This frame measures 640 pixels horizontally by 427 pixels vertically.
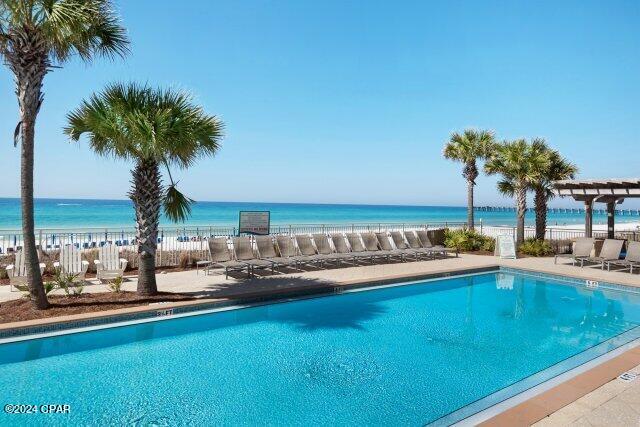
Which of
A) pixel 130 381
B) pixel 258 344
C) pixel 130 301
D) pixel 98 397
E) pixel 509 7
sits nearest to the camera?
pixel 98 397

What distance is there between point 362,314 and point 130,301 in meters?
4.51

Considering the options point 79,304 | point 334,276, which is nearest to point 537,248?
point 334,276

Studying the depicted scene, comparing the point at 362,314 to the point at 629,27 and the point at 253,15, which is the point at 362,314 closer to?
the point at 253,15

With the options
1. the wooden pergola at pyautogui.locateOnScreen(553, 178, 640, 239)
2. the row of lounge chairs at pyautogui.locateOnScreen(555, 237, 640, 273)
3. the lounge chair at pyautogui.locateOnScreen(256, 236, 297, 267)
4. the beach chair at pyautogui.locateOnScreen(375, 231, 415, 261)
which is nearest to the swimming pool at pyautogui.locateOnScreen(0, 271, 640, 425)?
the lounge chair at pyautogui.locateOnScreen(256, 236, 297, 267)

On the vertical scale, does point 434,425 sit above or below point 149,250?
below

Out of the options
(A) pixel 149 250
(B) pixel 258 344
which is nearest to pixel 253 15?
(A) pixel 149 250

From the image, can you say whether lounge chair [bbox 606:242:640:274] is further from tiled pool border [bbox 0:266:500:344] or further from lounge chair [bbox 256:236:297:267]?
lounge chair [bbox 256:236:297:267]

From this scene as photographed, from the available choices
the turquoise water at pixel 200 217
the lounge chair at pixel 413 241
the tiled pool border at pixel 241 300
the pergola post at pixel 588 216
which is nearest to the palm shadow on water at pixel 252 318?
the tiled pool border at pixel 241 300

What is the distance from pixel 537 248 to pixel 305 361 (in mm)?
13278

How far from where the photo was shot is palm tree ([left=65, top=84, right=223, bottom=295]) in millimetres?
6895

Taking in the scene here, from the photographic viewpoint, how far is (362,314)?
8305mm

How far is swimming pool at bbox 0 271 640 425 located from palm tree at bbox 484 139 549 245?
7853 mm

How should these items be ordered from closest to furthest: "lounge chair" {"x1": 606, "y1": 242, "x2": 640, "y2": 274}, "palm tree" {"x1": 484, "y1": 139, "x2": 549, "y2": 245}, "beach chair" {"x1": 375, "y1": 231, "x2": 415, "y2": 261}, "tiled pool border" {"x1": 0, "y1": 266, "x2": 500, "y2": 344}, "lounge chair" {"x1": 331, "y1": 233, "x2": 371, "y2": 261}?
"tiled pool border" {"x1": 0, "y1": 266, "x2": 500, "y2": 344}, "lounge chair" {"x1": 606, "y1": 242, "x2": 640, "y2": 274}, "lounge chair" {"x1": 331, "y1": 233, "x2": 371, "y2": 261}, "beach chair" {"x1": 375, "y1": 231, "x2": 415, "y2": 261}, "palm tree" {"x1": 484, "y1": 139, "x2": 549, "y2": 245}

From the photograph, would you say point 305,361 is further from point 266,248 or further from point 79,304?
point 266,248
